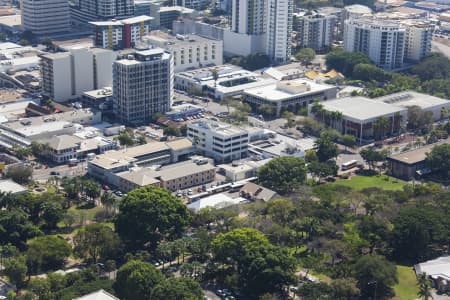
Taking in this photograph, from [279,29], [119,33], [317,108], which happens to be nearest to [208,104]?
[317,108]

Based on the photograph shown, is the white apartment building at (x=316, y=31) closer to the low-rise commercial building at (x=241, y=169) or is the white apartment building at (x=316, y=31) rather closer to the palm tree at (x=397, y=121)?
the palm tree at (x=397, y=121)

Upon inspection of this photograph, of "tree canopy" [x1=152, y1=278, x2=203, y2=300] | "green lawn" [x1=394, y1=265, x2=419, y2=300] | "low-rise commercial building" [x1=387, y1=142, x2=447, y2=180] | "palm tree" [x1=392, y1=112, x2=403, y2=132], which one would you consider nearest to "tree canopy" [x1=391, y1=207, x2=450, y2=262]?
"green lawn" [x1=394, y1=265, x2=419, y2=300]

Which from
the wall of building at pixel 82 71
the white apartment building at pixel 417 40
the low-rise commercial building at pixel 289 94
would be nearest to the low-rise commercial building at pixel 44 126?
the wall of building at pixel 82 71

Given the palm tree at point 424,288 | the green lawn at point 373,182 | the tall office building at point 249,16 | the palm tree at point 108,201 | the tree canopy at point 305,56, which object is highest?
the tall office building at point 249,16

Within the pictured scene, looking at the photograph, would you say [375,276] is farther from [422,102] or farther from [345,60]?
[345,60]

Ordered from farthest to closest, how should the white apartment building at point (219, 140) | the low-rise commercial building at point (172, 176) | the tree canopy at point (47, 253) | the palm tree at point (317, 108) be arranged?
the palm tree at point (317, 108) < the white apartment building at point (219, 140) < the low-rise commercial building at point (172, 176) < the tree canopy at point (47, 253)

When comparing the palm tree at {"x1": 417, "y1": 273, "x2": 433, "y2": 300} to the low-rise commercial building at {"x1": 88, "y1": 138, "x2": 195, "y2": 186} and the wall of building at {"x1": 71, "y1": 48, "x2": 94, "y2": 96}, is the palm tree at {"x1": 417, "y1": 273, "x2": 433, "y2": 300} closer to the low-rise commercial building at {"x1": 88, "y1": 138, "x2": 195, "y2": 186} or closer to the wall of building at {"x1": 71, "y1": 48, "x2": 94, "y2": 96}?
the low-rise commercial building at {"x1": 88, "y1": 138, "x2": 195, "y2": 186}

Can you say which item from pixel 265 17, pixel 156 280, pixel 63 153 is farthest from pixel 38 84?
pixel 156 280
